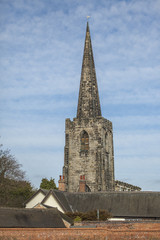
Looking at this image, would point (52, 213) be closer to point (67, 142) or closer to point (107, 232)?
point (107, 232)

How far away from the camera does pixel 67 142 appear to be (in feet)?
156

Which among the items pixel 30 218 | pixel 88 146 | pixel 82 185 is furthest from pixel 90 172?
pixel 30 218

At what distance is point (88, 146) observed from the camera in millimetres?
46812

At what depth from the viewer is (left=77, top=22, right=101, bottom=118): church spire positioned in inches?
1945

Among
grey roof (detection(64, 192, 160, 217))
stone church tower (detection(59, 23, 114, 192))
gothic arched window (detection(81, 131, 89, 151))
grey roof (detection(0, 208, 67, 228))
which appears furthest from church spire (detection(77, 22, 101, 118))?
grey roof (detection(0, 208, 67, 228))

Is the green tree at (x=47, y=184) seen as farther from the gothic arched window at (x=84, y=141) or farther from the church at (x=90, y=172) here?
the gothic arched window at (x=84, y=141)

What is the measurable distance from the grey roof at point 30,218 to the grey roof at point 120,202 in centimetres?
1006

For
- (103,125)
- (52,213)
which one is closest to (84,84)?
(103,125)

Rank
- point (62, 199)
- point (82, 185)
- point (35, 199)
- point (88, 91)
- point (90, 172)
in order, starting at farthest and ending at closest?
1. point (88, 91)
2. point (90, 172)
3. point (82, 185)
4. point (35, 199)
5. point (62, 199)

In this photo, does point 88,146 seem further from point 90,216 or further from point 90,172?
point 90,216

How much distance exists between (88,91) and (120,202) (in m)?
18.8

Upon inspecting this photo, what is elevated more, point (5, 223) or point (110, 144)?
point (110, 144)

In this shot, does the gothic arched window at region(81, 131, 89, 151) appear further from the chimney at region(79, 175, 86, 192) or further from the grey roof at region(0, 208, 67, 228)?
the grey roof at region(0, 208, 67, 228)

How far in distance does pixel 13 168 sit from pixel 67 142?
409 inches
